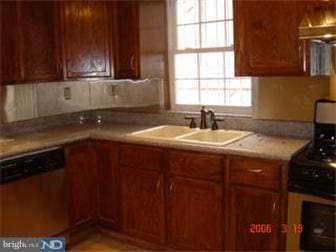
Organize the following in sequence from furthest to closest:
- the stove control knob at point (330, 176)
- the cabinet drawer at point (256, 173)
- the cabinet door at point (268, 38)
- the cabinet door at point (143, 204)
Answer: the cabinet door at point (143, 204) < the cabinet door at point (268, 38) < the cabinet drawer at point (256, 173) < the stove control knob at point (330, 176)

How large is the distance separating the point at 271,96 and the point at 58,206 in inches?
70.8

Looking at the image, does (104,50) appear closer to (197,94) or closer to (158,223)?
(197,94)

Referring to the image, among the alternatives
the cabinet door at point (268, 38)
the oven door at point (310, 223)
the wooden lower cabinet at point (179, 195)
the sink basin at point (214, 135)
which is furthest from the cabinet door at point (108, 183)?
the oven door at point (310, 223)

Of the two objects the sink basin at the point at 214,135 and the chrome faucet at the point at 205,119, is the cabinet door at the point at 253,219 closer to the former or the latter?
the sink basin at the point at 214,135


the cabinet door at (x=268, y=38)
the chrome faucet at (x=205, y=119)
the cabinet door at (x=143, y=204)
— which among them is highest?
the cabinet door at (x=268, y=38)

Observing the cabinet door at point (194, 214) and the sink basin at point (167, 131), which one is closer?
the cabinet door at point (194, 214)

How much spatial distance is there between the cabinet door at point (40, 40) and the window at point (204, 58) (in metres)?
0.99

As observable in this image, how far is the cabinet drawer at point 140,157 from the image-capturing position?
288 cm

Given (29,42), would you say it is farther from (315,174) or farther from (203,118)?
(315,174)

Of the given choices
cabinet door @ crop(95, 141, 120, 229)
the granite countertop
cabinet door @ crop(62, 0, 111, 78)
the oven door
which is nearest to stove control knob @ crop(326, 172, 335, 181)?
the oven door

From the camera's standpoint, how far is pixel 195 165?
2703 millimetres

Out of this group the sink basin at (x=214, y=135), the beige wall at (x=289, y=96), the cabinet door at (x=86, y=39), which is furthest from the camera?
the cabinet door at (x=86, y=39)

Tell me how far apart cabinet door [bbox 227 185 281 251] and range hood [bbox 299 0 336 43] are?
957 millimetres

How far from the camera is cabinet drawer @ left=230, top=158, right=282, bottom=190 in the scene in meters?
2.40
